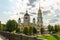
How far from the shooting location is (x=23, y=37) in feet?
69.6

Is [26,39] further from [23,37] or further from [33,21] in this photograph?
[33,21]

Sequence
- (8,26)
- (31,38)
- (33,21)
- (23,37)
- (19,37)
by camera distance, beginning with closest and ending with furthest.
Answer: (31,38) → (23,37) → (19,37) → (8,26) → (33,21)

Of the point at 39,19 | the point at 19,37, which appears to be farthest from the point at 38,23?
the point at 19,37

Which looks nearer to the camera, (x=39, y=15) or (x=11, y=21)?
(x=11, y=21)

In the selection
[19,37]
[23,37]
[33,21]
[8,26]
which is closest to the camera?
[23,37]

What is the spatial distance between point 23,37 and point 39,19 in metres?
121

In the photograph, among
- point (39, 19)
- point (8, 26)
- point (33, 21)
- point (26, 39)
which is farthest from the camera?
point (33, 21)

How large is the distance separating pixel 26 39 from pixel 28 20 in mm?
125710

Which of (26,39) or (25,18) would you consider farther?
(25,18)

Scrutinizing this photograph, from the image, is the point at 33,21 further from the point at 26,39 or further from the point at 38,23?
the point at 26,39

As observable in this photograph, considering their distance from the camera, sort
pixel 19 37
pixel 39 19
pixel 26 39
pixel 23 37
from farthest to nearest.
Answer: pixel 39 19 → pixel 19 37 → pixel 23 37 → pixel 26 39

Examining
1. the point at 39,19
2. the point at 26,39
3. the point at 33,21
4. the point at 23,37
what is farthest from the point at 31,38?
the point at 33,21

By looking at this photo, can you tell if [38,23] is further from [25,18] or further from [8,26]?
[8,26]

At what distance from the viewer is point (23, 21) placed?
14812 centimetres
